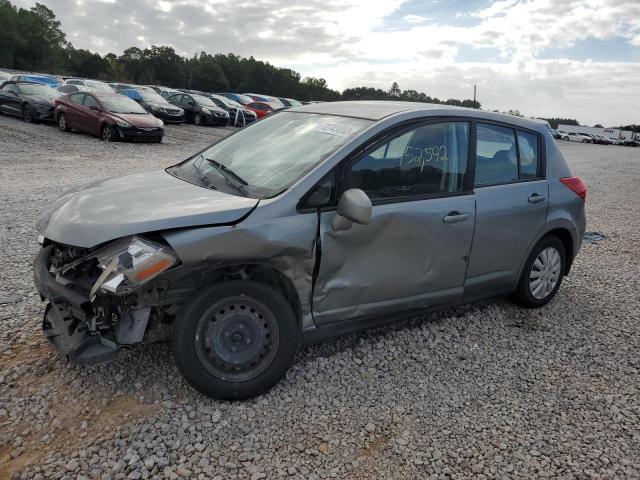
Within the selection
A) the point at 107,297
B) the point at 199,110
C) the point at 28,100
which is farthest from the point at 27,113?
the point at 107,297

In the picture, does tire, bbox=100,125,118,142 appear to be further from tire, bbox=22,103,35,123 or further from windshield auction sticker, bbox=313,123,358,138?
windshield auction sticker, bbox=313,123,358,138

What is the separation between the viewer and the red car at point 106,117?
15.2 meters

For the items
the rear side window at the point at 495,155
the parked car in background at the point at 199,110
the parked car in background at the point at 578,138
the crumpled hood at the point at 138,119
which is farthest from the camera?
the parked car in background at the point at 578,138

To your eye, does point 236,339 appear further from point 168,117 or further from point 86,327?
point 168,117

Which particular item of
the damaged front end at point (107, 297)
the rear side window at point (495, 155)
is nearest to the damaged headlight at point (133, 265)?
the damaged front end at point (107, 297)

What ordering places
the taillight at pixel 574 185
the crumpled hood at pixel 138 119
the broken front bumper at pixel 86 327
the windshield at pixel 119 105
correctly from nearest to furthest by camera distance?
the broken front bumper at pixel 86 327
the taillight at pixel 574 185
the crumpled hood at pixel 138 119
the windshield at pixel 119 105

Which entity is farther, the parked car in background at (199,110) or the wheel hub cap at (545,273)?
the parked car in background at (199,110)

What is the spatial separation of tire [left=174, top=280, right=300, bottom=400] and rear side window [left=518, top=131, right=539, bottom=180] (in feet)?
8.09

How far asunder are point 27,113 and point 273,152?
17.4 m

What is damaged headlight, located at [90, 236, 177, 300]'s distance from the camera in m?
2.65

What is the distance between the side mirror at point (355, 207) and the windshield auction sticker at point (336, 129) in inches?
20.9

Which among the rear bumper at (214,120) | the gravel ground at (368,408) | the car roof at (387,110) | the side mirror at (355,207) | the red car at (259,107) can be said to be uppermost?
the car roof at (387,110)

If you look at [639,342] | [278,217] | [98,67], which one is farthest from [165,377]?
[98,67]

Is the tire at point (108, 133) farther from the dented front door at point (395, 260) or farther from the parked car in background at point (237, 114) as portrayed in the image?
the dented front door at point (395, 260)
